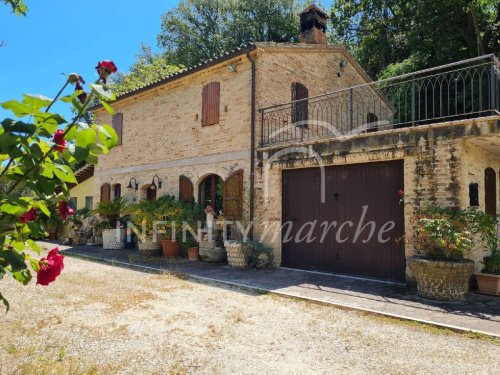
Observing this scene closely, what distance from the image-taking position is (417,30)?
1806cm

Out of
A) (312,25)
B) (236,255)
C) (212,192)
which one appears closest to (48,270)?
(236,255)

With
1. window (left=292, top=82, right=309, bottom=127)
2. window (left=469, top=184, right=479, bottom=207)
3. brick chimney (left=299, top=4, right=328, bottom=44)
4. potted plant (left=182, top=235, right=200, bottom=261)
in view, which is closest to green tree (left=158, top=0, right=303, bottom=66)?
brick chimney (left=299, top=4, right=328, bottom=44)

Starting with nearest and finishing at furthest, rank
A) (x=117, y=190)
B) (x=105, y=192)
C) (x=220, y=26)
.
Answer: (x=117, y=190), (x=105, y=192), (x=220, y=26)

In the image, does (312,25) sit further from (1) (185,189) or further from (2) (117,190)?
(2) (117,190)

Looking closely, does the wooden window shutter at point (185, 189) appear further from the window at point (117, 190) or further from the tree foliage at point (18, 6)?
the tree foliage at point (18, 6)

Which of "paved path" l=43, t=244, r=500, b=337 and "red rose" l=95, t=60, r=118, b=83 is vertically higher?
"red rose" l=95, t=60, r=118, b=83

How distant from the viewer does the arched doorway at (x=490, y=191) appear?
326 inches

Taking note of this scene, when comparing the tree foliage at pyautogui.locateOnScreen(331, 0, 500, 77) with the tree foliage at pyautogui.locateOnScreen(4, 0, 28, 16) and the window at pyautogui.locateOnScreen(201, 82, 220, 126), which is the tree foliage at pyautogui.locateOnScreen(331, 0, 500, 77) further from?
the tree foliage at pyautogui.locateOnScreen(4, 0, 28, 16)

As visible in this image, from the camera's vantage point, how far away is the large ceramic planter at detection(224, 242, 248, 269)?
932 cm

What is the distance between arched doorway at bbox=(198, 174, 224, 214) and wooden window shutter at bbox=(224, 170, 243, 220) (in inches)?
16.5

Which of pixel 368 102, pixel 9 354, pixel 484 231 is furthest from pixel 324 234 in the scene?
pixel 368 102

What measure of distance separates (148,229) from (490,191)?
30.7 ft

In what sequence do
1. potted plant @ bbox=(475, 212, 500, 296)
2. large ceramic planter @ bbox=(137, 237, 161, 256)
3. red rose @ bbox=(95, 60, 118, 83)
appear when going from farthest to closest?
1. large ceramic planter @ bbox=(137, 237, 161, 256)
2. potted plant @ bbox=(475, 212, 500, 296)
3. red rose @ bbox=(95, 60, 118, 83)

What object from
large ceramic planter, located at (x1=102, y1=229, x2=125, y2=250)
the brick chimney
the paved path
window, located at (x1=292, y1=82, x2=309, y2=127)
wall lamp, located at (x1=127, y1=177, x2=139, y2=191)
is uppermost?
the brick chimney
